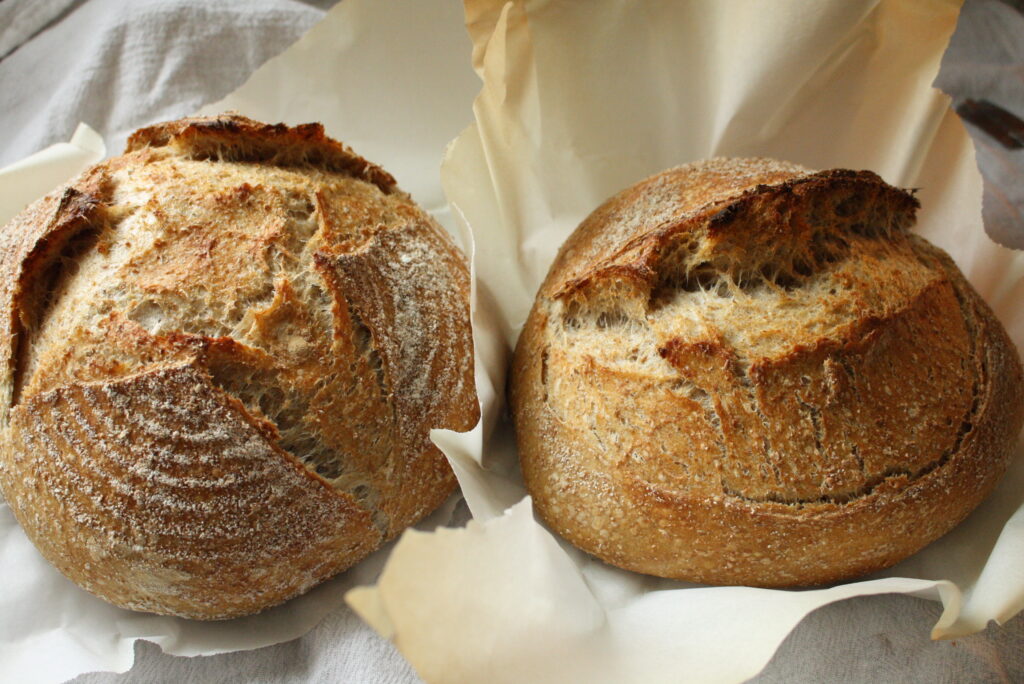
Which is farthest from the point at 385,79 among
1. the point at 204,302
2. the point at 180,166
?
the point at 204,302

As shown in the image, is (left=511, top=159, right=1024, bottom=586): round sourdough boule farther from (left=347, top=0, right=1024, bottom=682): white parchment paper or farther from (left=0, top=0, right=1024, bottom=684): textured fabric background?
(left=0, top=0, right=1024, bottom=684): textured fabric background

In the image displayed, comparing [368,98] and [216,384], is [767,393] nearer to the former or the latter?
[216,384]

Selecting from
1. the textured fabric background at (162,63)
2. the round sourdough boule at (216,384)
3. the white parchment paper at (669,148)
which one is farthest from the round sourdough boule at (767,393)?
the textured fabric background at (162,63)

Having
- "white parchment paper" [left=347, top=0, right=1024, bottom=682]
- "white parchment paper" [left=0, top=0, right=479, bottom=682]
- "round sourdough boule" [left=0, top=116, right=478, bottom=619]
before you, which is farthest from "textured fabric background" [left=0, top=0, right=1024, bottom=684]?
"round sourdough boule" [left=0, top=116, right=478, bottom=619]

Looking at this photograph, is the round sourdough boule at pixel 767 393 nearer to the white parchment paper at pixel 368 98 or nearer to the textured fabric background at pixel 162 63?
the white parchment paper at pixel 368 98

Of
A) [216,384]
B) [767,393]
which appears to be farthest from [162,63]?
[767,393]
